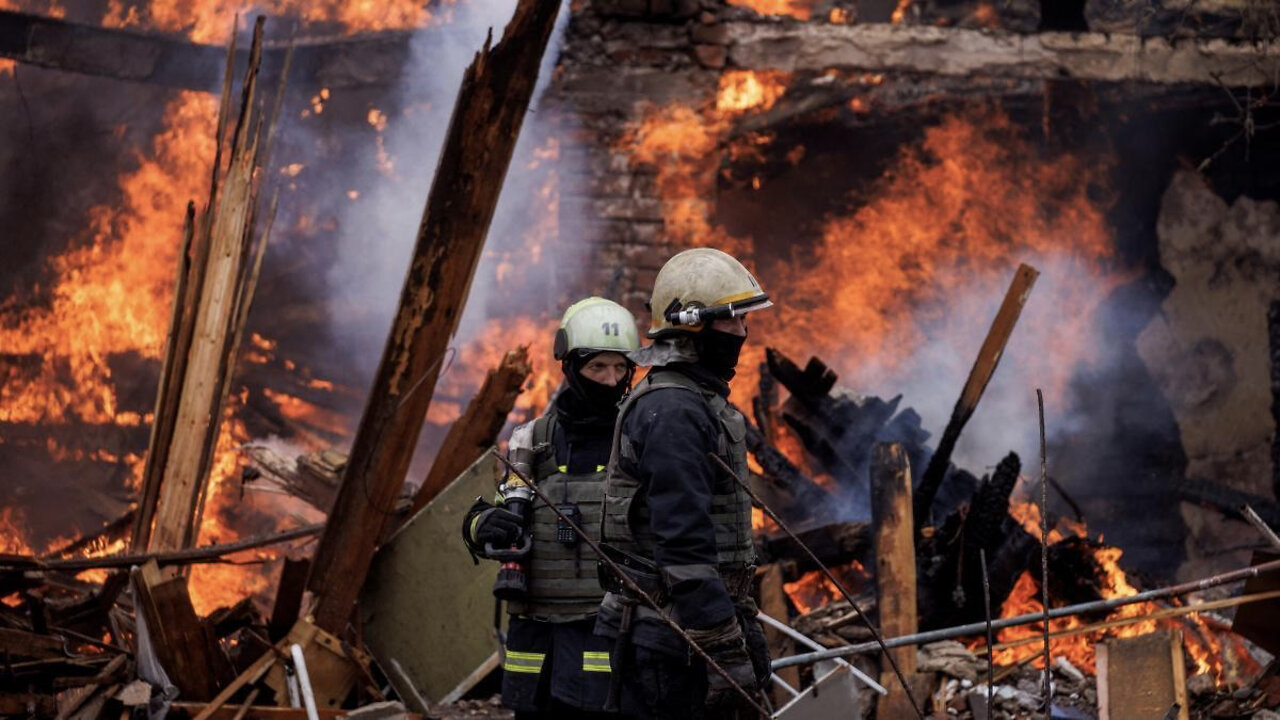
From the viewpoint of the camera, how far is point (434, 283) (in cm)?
588

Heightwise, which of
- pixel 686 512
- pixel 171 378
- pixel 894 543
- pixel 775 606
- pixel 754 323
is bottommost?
pixel 686 512

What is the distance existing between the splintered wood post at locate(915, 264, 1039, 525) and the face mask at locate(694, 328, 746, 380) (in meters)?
3.19

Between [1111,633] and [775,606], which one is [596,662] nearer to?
[775,606]

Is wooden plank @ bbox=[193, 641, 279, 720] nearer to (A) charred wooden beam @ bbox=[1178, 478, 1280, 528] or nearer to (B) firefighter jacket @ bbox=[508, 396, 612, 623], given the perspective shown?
(B) firefighter jacket @ bbox=[508, 396, 612, 623]

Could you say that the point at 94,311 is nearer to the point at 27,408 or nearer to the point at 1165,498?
the point at 27,408

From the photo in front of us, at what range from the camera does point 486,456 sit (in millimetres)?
5945

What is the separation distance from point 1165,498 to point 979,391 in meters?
4.12

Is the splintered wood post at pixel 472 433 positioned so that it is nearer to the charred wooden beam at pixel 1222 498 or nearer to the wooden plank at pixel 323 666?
the wooden plank at pixel 323 666

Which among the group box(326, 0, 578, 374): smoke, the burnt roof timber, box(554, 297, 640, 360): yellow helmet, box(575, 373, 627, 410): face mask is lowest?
box(575, 373, 627, 410): face mask

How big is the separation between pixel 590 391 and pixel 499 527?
65cm

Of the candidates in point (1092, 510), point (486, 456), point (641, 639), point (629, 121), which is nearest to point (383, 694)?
point (486, 456)

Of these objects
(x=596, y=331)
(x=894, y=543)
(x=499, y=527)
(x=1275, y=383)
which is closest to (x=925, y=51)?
(x=1275, y=383)

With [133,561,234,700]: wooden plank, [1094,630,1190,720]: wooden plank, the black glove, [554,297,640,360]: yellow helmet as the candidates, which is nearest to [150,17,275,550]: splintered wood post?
[133,561,234,700]: wooden plank

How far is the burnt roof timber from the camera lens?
9211mm
